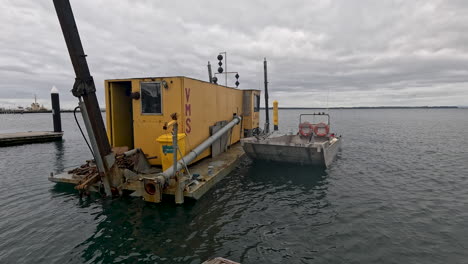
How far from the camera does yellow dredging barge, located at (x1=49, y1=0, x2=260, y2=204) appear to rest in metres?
6.70

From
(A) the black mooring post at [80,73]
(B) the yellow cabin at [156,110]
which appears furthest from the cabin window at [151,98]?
(A) the black mooring post at [80,73]

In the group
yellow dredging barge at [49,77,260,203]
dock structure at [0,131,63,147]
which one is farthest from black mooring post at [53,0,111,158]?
dock structure at [0,131,63,147]

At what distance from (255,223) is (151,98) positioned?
5749mm

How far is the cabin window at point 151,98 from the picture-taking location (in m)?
8.97

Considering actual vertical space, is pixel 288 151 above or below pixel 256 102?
below

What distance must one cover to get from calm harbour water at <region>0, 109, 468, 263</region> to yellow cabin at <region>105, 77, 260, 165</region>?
7.53 feet

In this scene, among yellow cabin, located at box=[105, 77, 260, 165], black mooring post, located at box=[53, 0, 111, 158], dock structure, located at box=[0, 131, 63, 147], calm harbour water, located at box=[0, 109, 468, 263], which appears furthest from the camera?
dock structure, located at box=[0, 131, 63, 147]

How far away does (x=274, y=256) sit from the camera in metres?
5.29

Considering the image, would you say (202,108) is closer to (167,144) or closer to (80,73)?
(167,144)

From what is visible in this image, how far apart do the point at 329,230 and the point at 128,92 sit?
29.9ft

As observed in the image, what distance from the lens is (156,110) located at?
909 centimetres

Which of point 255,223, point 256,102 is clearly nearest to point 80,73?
point 255,223

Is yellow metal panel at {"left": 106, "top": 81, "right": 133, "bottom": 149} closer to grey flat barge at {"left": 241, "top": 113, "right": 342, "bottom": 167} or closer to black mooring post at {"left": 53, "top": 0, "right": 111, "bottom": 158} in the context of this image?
black mooring post at {"left": 53, "top": 0, "right": 111, "bottom": 158}

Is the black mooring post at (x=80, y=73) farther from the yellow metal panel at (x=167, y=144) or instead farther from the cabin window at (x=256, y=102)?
the cabin window at (x=256, y=102)
